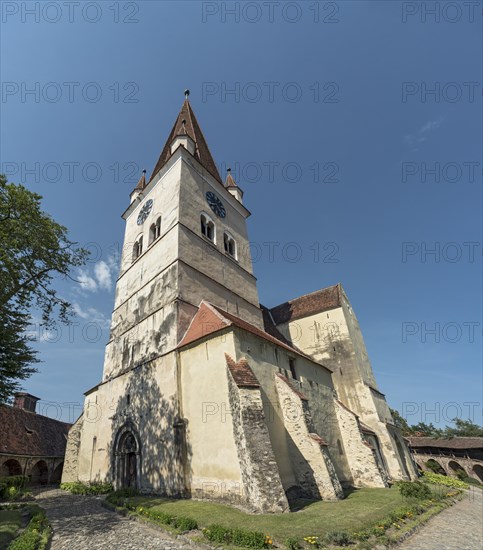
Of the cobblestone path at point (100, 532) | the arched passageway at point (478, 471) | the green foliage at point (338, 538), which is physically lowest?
the arched passageway at point (478, 471)

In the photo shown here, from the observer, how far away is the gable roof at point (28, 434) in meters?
26.0

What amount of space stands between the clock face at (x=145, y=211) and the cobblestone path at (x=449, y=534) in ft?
77.4

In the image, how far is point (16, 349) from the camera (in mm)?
14008

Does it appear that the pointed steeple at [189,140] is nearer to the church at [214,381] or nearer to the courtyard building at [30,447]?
the church at [214,381]

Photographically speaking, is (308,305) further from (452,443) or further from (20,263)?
(452,443)

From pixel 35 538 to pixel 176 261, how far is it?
1299 cm

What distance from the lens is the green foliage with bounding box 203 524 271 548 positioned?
7.07 meters

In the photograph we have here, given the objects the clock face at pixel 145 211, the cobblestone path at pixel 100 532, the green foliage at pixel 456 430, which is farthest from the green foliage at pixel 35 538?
the green foliage at pixel 456 430

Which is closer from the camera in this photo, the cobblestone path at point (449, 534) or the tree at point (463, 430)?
the cobblestone path at point (449, 534)

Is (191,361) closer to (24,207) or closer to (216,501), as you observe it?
(216,501)

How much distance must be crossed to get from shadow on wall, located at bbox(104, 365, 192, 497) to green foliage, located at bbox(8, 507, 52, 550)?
4814 millimetres

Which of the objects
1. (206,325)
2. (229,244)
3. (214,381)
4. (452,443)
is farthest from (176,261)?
(452,443)

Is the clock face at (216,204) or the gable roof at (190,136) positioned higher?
the gable roof at (190,136)

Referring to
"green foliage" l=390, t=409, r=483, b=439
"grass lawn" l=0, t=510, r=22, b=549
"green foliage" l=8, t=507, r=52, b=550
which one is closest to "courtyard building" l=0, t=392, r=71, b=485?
"grass lawn" l=0, t=510, r=22, b=549
